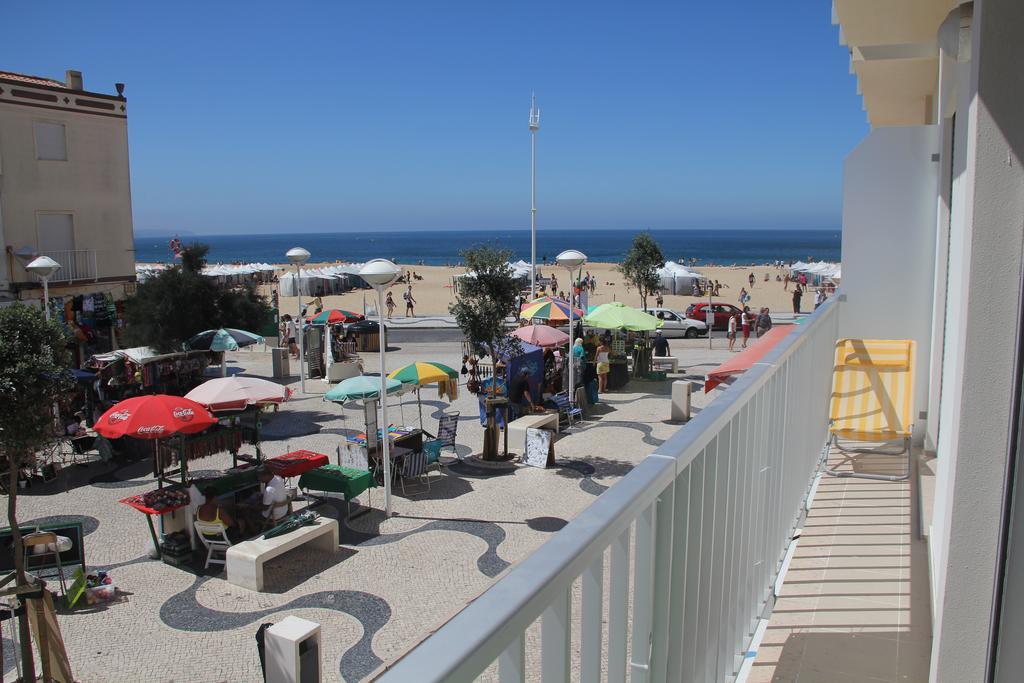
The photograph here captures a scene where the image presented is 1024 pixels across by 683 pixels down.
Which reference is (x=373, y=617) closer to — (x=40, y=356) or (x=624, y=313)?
(x=40, y=356)

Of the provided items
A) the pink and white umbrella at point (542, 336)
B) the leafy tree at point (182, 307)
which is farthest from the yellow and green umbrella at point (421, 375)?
the leafy tree at point (182, 307)

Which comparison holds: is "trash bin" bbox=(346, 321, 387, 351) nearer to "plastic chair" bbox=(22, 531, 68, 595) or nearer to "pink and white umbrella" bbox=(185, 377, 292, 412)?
"pink and white umbrella" bbox=(185, 377, 292, 412)

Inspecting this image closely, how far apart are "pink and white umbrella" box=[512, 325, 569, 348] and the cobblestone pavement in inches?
104

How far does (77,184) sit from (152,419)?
16797 millimetres

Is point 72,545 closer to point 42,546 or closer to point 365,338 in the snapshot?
point 42,546

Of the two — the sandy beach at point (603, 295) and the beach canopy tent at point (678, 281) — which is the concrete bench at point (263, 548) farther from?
the beach canopy tent at point (678, 281)

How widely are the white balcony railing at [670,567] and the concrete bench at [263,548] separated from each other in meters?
6.50

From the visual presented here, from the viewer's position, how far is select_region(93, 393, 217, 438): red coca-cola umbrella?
951cm

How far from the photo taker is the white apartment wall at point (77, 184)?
21297 mm

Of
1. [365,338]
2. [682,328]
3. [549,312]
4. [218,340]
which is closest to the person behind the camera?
[218,340]

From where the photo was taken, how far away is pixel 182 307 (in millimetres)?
18156

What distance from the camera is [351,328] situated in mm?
26828

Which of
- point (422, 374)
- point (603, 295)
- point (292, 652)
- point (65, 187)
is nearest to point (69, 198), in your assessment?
point (65, 187)

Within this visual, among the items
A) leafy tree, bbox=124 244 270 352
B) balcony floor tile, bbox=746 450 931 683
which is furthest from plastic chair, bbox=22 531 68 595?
leafy tree, bbox=124 244 270 352
